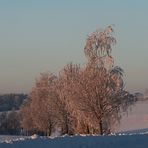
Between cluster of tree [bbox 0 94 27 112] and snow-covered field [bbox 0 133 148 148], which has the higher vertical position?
cluster of tree [bbox 0 94 27 112]

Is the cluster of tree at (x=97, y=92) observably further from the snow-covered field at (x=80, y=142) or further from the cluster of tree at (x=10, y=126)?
the cluster of tree at (x=10, y=126)

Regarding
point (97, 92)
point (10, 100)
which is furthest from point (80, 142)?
point (10, 100)

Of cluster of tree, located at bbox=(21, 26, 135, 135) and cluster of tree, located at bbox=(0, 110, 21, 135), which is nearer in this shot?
cluster of tree, located at bbox=(21, 26, 135, 135)

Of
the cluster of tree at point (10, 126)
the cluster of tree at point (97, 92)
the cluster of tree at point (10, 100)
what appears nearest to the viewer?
the cluster of tree at point (97, 92)

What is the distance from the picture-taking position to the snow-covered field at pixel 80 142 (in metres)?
21.9

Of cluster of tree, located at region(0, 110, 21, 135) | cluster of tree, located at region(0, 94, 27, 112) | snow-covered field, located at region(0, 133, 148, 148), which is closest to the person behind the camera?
snow-covered field, located at region(0, 133, 148, 148)

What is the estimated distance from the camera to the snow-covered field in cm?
2194

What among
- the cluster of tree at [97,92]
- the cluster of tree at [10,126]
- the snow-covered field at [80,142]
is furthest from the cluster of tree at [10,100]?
the snow-covered field at [80,142]

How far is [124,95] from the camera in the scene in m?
51.9

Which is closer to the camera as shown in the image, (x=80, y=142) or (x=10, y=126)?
(x=80, y=142)

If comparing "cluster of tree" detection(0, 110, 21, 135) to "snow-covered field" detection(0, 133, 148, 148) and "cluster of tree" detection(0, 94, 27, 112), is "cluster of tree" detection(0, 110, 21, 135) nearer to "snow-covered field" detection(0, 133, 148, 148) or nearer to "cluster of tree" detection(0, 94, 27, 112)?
"cluster of tree" detection(0, 94, 27, 112)

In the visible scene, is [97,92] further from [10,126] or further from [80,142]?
[10,126]

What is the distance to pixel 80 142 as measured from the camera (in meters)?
23.5

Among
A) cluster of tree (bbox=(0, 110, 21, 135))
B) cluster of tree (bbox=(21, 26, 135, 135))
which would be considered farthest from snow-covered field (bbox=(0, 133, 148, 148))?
cluster of tree (bbox=(0, 110, 21, 135))
